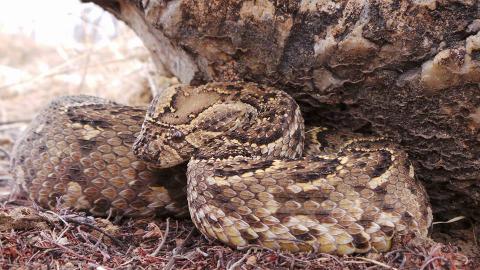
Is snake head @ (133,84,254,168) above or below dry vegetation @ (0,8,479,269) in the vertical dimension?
above

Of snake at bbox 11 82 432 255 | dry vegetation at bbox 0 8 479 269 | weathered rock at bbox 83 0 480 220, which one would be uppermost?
weathered rock at bbox 83 0 480 220

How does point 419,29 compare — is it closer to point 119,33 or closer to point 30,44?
point 119,33

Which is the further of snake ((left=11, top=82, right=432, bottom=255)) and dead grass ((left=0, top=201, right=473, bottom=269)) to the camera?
snake ((left=11, top=82, right=432, bottom=255))

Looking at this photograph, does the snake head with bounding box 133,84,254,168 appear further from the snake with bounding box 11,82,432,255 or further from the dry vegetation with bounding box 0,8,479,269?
the dry vegetation with bounding box 0,8,479,269

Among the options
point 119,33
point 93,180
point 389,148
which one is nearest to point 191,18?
point 93,180

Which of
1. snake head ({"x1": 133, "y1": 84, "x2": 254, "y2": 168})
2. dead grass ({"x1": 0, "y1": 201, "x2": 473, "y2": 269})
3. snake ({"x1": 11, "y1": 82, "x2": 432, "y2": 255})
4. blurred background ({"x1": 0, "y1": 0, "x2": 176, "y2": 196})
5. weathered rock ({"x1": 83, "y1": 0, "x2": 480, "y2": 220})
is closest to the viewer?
dead grass ({"x1": 0, "y1": 201, "x2": 473, "y2": 269})

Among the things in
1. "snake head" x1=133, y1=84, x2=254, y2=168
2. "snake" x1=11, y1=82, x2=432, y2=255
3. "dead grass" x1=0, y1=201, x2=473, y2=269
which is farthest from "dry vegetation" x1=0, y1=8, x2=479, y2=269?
"snake head" x1=133, y1=84, x2=254, y2=168

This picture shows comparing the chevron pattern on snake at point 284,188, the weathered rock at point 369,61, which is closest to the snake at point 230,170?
the chevron pattern on snake at point 284,188

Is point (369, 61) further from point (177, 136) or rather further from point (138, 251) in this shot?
point (138, 251)

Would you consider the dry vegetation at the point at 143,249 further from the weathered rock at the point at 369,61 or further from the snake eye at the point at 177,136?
the weathered rock at the point at 369,61
